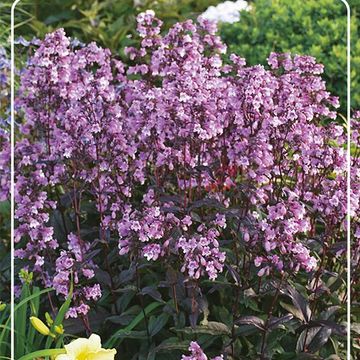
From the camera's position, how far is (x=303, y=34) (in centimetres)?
586

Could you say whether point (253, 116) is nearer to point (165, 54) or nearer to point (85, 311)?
point (165, 54)

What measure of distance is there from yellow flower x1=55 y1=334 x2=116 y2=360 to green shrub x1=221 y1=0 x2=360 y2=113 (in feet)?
10.8

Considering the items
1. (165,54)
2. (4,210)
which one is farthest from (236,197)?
(4,210)

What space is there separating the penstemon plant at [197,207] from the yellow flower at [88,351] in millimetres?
261

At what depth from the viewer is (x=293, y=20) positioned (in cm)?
590

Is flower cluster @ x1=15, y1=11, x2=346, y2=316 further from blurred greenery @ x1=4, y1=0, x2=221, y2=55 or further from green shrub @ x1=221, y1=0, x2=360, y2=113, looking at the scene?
blurred greenery @ x1=4, y1=0, x2=221, y2=55

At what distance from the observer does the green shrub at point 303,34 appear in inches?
219

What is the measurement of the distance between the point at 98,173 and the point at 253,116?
58cm

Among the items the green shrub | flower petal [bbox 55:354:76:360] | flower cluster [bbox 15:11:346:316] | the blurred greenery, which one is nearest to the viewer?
flower petal [bbox 55:354:76:360]

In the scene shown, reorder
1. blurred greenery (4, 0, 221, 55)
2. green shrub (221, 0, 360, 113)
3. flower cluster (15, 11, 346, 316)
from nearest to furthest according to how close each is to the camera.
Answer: flower cluster (15, 11, 346, 316)
green shrub (221, 0, 360, 113)
blurred greenery (4, 0, 221, 55)

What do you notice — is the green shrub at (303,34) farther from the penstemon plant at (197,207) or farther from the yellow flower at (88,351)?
the yellow flower at (88,351)

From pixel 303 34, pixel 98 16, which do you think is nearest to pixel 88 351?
pixel 303 34

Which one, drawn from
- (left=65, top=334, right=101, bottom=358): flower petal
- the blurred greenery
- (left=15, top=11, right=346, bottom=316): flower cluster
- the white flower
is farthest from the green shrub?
(left=65, top=334, right=101, bottom=358): flower petal

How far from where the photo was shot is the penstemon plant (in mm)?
2789
